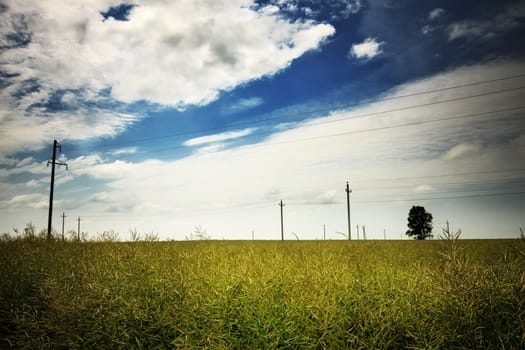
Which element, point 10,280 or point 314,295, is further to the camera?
point 10,280

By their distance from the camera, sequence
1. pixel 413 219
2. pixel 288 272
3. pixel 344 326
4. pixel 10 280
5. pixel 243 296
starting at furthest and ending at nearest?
pixel 413 219 < pixel 10 280 < pixel 288 272 < pixel 243 296 < pixel 344 326

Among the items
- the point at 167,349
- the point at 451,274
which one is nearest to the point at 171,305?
the point at 167,349

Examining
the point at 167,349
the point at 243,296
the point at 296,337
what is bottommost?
the point at 167,349

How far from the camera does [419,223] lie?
70125 mm

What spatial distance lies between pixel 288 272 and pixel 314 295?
4.48ft

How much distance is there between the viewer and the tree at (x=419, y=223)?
69812 mm

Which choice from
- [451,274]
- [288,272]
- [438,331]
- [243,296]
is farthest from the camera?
[288,272]

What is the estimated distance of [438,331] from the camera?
420 centimetres

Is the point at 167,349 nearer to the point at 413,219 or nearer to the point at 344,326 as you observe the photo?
the point at 344,326

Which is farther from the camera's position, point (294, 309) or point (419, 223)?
point (419, 223)

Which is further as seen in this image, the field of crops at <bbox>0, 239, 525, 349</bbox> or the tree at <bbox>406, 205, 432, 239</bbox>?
the tree at <bbox>406, 205, 432, 239</bbox>

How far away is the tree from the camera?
69.8 meters

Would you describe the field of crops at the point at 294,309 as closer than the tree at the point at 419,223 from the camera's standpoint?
Yes

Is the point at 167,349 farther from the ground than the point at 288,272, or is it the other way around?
the point at 288,272
